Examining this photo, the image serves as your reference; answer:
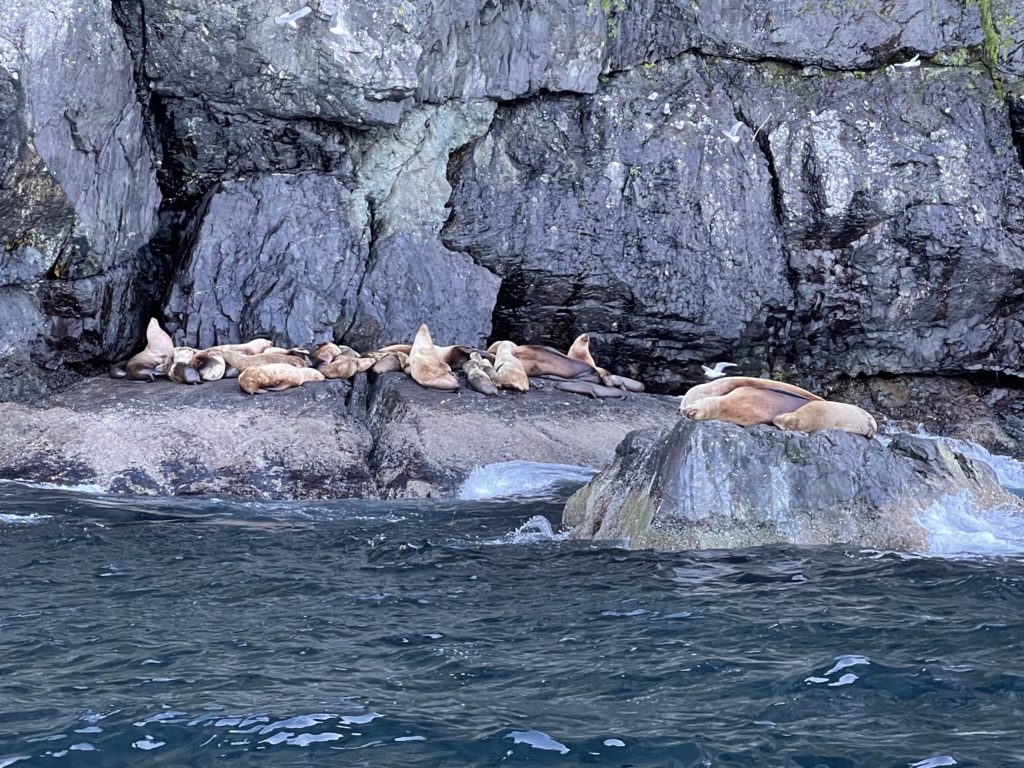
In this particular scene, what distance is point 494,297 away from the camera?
14.7 meters

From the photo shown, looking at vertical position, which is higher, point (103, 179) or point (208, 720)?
point (103, 179)

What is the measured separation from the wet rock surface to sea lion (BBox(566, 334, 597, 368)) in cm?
181

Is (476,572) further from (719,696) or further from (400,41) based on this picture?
(400,41)

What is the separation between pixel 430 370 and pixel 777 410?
4.06 m

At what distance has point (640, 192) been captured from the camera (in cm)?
Answer: 1468

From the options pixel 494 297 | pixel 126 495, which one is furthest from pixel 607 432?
pixel 126 495

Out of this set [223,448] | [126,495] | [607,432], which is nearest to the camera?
[126,495]

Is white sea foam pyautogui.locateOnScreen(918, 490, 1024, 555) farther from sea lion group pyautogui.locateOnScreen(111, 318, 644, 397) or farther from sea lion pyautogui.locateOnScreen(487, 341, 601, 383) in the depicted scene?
sea lion pyautogui.locateOnScreen(487, 341, 601, 383)

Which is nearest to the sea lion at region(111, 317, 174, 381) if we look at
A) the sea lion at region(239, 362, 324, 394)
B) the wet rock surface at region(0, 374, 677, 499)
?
the wet rock surface at region(0, 374, 677, 499)

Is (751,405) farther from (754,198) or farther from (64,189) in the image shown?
(64,189)

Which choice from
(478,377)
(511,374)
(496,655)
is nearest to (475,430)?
(478,377)

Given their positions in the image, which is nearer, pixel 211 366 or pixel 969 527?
pixel 969 527

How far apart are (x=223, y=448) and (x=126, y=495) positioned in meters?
1.02

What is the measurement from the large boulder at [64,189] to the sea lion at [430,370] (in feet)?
12.0
